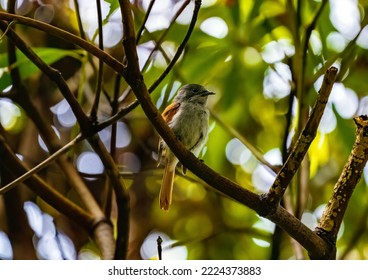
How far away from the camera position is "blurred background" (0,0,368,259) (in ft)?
4.12

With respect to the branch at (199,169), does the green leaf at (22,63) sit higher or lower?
higher

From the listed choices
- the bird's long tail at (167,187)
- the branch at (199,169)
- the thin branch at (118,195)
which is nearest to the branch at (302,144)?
the branch at (199,169)

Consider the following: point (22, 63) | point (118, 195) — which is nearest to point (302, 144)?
point (118, 195)

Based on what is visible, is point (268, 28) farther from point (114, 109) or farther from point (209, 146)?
point (114, 109)

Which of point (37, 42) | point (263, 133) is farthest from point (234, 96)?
point (37, 42)

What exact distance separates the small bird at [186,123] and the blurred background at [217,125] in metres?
0.03

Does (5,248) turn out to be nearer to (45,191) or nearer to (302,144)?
(45,191)

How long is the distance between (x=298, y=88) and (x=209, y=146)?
284 mm

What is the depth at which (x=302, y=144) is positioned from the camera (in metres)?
0.81

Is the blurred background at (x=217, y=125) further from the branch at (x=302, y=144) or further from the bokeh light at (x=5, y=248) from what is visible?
the branch at (x=302, y=144)

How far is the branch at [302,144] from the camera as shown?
0.78 metres

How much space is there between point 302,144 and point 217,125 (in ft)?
1.85

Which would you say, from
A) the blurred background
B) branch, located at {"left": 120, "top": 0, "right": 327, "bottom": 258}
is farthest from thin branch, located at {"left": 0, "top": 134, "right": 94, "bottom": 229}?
branch, located at {"left": 120, "top": 0, "right": 327, "bottom": 258}
